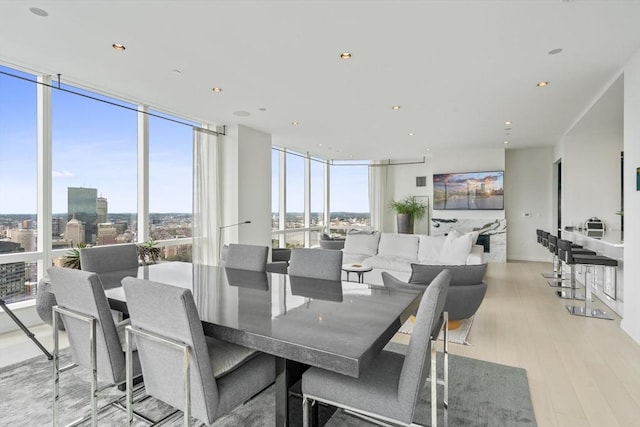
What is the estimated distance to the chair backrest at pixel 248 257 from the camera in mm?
2955

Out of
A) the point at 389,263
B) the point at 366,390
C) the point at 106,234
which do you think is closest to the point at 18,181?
the point at 106,234

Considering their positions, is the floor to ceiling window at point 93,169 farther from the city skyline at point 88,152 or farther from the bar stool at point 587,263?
the bar stool at point 587,263

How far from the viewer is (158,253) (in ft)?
16.0

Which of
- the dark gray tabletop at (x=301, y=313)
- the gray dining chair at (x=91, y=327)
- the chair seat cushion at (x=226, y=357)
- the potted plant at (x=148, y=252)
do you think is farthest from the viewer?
the potted plant at (x=148, y=252)

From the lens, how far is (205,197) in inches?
227

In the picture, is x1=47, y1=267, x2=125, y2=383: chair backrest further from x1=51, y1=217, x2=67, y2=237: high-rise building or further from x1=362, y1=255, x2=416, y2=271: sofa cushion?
x1=362, y1=255, x2=416, y2=271: sofa cushion

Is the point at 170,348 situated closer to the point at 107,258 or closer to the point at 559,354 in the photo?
the point at 107,258

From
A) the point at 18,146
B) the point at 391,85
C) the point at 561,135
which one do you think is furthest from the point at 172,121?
the point at 561,135

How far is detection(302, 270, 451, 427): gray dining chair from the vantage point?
136 centimetres

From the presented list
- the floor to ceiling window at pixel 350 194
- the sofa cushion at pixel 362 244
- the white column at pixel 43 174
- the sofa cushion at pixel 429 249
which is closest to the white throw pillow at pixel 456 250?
the sofa cushion at pixel 429 249

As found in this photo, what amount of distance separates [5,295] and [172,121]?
3.13 meters

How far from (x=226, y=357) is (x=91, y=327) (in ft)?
2.30

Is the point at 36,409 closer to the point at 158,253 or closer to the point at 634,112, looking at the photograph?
the point at 158,253

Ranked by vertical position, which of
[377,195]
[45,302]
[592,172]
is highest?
[592,172]
